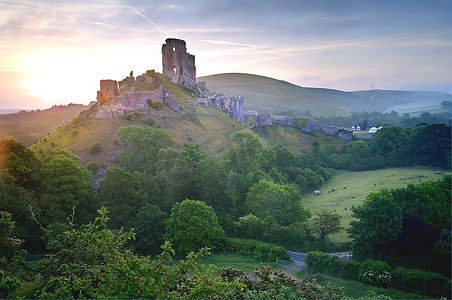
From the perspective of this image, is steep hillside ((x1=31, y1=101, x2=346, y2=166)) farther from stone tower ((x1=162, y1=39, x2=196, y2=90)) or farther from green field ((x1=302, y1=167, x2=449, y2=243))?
stone tower ((x1=162, y1=39, x2=196, y2=90))

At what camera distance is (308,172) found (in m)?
52.4

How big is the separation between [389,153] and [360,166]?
771 centimetres

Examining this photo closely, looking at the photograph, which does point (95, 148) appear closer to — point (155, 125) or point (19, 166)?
point (155, 125)

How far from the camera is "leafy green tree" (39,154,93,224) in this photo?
983 inches

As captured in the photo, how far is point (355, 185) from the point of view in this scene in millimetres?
50781

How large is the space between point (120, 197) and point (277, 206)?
14.8 metres

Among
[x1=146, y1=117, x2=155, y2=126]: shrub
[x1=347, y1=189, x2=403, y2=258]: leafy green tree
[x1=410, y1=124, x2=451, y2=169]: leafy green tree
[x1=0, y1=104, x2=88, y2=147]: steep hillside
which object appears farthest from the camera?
[x1=0, y1=104, x2=88, y2=147]: steep hillside

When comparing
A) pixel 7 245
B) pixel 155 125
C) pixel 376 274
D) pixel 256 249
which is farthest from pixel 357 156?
pixel 7 245

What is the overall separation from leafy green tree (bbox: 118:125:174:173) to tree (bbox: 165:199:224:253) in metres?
10.5

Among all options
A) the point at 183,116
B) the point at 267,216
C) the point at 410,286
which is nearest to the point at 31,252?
the point at 267,216

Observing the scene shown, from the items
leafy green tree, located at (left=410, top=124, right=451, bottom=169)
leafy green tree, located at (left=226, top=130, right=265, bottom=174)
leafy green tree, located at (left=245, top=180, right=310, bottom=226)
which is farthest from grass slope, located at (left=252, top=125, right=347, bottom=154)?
leafy green tree, located at (left=245, top=180, right=310, bottom=226)

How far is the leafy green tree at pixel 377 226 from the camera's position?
76.1ft

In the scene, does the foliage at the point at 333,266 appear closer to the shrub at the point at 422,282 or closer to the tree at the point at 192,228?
the shrub at the point at 422,282

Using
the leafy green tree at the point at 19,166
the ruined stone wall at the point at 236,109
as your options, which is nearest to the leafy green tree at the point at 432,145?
the ruined stone wall at the point at 236,109
